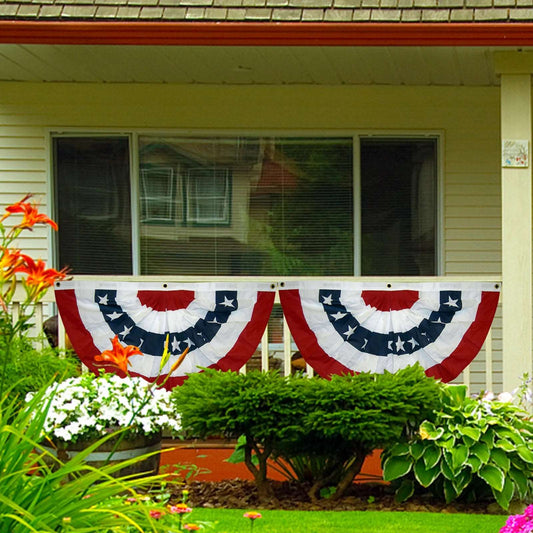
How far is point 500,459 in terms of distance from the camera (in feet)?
15.9

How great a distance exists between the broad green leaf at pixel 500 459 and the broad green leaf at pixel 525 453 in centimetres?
8

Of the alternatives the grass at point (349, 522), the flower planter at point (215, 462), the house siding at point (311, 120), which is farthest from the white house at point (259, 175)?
the grass at point (349, 522)

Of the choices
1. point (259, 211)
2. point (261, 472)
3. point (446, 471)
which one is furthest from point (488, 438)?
point (259, 211)

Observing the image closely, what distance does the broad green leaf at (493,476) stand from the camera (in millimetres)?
4707

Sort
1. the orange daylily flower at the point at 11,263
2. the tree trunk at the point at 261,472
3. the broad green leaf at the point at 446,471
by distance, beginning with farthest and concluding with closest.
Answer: the tree trunk at the point at 261,472, the broad green leaf at the point at 446,471, the orange daylily flower at the point at 11,263

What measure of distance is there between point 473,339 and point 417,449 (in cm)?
128

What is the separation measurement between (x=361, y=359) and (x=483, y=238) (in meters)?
2.18

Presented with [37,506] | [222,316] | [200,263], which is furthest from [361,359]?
[37,506]

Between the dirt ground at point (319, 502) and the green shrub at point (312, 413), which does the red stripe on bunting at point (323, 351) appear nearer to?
the green shrub at point (312, 413)

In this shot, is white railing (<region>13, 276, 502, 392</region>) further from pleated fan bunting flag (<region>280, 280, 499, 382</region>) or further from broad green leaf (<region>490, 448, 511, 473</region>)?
broad green leaf (<region>490, 448, 511, 473</region>)

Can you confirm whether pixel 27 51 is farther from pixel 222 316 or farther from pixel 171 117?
pixel 222 316

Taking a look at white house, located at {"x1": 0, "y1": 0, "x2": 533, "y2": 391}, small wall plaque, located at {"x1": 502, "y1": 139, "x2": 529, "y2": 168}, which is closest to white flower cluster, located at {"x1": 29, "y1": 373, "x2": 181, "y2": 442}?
white house, located at {"x1": 0, "y1": 0, "x2": 533, "y2": 391}

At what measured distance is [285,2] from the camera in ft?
19.8

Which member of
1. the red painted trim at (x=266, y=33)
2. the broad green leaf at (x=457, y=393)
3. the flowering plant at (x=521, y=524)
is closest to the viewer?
the flowering plant at (x=521, y=524)
